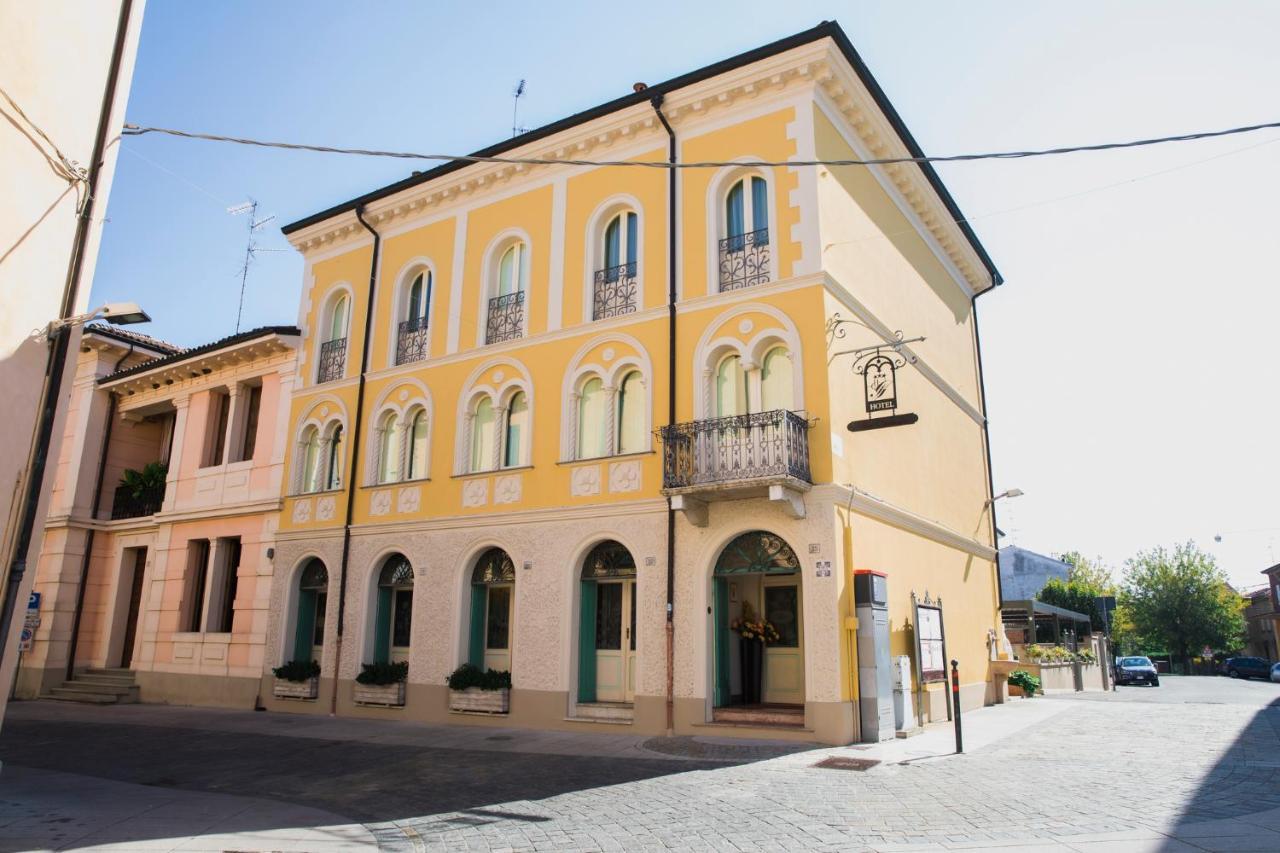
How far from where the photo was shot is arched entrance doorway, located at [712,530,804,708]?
13.7 m

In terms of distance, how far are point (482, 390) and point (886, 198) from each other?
9.10 metres

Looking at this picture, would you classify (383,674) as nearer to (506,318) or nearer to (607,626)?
(607,626)

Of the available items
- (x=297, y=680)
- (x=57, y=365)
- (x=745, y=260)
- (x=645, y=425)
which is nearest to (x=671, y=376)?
(x=645, y=425)

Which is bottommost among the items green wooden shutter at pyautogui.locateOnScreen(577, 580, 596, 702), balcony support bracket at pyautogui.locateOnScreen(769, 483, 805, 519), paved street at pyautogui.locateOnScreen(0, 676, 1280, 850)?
paved street at pyautogui.locateOnScreen(0, 676, 1280, 850)

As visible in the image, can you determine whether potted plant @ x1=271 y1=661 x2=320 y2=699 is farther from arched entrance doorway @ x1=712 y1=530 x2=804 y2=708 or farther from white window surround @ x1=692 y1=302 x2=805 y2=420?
white window surround @ x1=692 y1=302 x2=805 y2=420

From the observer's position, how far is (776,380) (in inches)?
559

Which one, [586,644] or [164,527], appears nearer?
[586,644]

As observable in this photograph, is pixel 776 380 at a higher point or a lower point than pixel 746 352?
lower

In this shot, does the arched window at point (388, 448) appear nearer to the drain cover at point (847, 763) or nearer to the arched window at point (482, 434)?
the arched window at point (482, 434)

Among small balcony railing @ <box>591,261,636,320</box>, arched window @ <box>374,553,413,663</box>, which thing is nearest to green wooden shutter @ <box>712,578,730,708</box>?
small balcony railing @ <box>591,261,636,320</box>

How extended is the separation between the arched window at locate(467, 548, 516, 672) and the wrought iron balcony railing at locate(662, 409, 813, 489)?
4593mm

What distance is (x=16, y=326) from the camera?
748 centimetres

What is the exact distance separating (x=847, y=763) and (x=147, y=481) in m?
21.1

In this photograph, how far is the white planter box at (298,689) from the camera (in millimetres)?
18188
